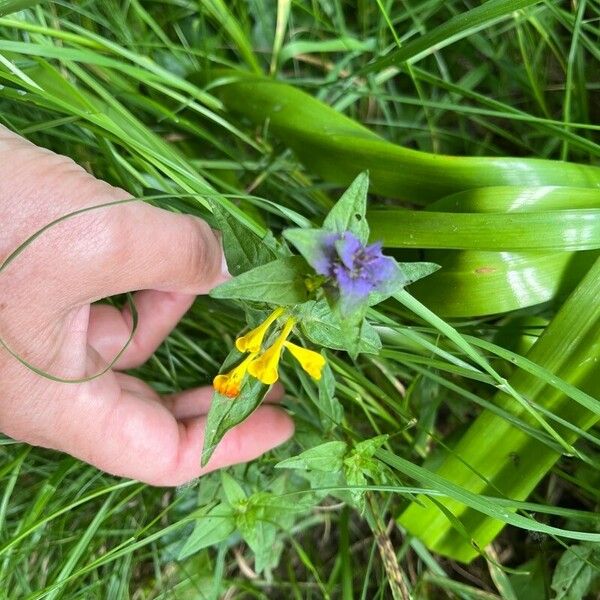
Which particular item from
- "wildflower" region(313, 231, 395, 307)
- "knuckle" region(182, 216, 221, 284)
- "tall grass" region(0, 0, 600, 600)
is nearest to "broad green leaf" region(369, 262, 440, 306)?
"wildflower" region(313, 231, 395, 307)

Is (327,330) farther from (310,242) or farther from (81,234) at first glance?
Answer: (81,234)

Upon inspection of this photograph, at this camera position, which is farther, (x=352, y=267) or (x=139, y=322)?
(x=139, y=322)

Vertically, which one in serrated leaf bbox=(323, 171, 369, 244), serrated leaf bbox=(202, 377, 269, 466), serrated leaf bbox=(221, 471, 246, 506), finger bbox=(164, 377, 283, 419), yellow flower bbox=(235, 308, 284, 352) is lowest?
serrated leaf bbox=(221, 471, 246, 506)

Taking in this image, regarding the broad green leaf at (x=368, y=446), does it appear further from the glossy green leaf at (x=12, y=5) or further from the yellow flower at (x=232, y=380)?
the glossy green leaf at (x=12, y=5)

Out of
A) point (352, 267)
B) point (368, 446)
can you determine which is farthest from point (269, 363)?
point (368, 446)

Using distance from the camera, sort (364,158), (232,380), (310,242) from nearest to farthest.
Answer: (310,242), (232,380), (364,158)

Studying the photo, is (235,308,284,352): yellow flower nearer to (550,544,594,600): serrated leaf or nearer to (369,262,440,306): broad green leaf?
(369,262,440,306): broad green leaf
